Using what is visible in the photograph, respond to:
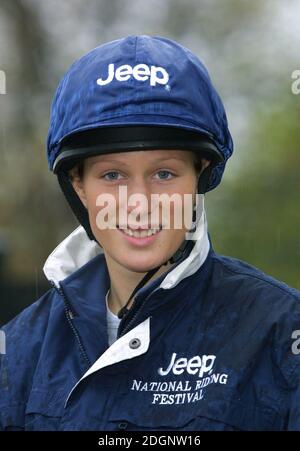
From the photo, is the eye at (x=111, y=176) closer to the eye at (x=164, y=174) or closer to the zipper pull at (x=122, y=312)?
the eye at (x=164, y=174)

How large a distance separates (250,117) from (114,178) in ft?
9.83

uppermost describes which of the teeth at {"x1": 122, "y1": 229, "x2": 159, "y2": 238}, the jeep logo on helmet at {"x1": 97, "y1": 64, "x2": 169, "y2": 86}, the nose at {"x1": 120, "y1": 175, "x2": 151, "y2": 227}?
the jeep logo on helmet at {"x1": 97, "y1": 64, "x2": 169, "y2": 86}

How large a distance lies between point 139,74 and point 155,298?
1.75ft

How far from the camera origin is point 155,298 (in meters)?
1.78

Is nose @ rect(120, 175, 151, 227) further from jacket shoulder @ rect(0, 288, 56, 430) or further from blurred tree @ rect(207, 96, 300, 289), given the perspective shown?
blurred tree @ rect(207, 96, 300, 289)

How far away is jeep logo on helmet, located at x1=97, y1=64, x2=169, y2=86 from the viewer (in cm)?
176

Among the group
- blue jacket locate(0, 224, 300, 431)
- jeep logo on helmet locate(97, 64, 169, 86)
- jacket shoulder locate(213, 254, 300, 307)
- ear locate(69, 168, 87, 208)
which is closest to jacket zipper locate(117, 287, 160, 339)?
blue jacket locate(0, 224, 300, 431)

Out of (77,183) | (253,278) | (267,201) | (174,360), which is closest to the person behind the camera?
(174,360)

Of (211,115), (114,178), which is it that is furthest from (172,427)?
(211,115)

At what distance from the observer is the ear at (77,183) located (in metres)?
2.00

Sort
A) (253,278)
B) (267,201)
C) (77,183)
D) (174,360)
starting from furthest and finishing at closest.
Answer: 1. (267,201)
2. (77,183)
3. (253,278)
4. (174,360)

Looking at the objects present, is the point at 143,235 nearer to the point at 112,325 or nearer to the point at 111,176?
the point at 111,176

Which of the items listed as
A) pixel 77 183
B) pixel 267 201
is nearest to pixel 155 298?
pixel 77 183

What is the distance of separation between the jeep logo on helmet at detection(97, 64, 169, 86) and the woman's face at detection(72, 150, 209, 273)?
0.56ft
